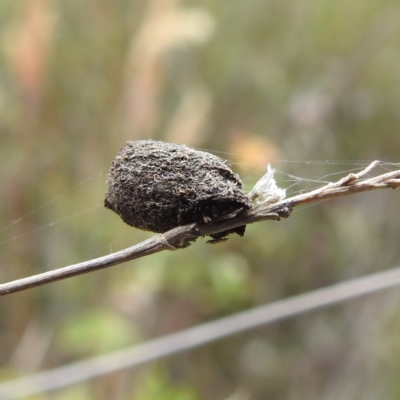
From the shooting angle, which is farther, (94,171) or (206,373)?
(206,373)

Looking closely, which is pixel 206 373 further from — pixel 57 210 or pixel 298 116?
pixel 298 116

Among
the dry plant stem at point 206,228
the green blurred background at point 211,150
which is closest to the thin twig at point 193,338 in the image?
the green blurred background at point 211,150

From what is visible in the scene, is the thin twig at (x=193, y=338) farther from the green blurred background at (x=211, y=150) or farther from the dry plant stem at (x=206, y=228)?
the dry plant stem at (x=206, y=228)

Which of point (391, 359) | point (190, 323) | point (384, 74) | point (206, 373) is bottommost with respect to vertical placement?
point (391, 359)

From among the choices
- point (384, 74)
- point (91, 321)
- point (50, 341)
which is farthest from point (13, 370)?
point (384, 74)

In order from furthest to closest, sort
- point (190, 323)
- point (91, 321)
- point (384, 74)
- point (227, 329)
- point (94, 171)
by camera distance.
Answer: point (384, 74)
point (190, 323)
point (94, 171)
point (91, 321)
point (227, 329)
